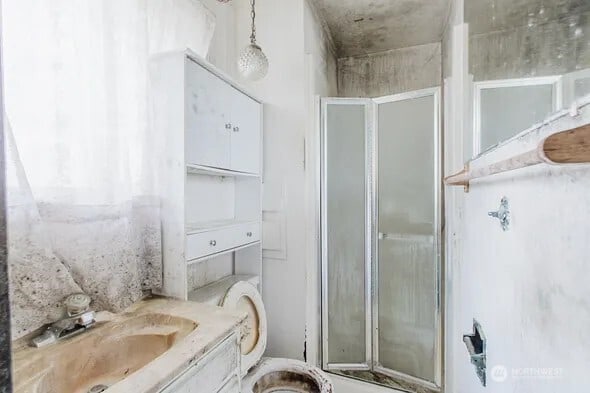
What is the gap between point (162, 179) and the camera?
4.06ft

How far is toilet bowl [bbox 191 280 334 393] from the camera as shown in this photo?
1.54 meters

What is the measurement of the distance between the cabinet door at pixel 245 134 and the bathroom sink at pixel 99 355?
2.71 ft

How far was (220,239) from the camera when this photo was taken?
57.8 inches

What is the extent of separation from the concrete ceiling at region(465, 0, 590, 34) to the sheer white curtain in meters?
1.30

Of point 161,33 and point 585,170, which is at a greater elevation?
point 161,33

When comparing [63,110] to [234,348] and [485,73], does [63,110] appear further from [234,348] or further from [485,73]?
[485,73]

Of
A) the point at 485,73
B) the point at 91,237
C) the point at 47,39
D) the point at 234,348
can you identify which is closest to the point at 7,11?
the point at 47,39

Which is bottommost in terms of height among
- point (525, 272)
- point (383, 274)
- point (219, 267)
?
point (383, 274)

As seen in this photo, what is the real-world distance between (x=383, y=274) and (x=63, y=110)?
1.90 metres

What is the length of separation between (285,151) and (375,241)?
0.85 metres

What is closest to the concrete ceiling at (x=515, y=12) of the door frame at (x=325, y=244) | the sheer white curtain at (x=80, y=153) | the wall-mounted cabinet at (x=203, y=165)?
the door frame at (x=325, y=244)

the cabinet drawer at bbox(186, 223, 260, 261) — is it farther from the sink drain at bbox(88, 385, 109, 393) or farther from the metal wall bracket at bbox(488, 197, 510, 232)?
the metal wall bracket at bbox(488, 197, 510, 232)

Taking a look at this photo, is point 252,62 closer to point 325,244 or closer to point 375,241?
point 325,244

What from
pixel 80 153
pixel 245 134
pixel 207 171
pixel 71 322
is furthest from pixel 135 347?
pixel 245 134
